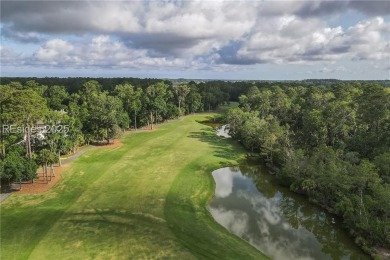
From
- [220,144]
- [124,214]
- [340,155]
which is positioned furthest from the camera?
[220,144]

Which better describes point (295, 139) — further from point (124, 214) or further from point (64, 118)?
point (64, 118)

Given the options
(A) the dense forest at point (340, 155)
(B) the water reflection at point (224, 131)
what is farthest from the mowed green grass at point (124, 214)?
(B) the water reflection at point (224, 131)

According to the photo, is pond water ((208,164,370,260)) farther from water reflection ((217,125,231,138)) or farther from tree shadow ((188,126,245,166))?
water reflection ((217,125,231,138))

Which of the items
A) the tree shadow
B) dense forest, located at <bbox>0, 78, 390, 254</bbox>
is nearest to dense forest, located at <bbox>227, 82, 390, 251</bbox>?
dense forest, located at <bbox>0, 78, 390, 254</bbox>

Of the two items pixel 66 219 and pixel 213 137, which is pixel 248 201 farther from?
pixel 213 137

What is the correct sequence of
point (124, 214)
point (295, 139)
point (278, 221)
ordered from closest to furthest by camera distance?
point (124, 214), point (278, 221), point (295, 139)

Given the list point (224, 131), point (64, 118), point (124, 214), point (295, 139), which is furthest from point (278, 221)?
Result: point (224, 131)
